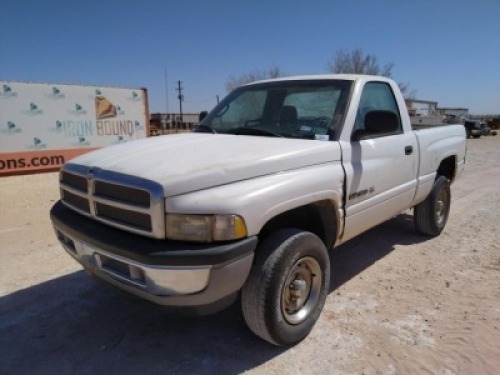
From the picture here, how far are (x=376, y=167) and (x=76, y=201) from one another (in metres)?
2.57

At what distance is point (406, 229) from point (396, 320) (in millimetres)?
2763

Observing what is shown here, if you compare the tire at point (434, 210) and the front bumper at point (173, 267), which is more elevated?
Result: the front bumper at point (173, 267)

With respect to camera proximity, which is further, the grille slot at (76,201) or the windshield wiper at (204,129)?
the windshield wiper at (204,129)

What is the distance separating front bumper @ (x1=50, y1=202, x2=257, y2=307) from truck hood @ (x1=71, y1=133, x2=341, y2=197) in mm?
359

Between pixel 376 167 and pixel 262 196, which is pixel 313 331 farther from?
pixel 376 167

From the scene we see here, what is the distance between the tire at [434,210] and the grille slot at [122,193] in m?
3.94

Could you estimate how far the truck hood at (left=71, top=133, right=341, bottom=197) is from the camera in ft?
8.06

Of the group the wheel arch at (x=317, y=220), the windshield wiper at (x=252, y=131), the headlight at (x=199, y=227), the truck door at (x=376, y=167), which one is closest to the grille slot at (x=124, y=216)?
the headlight at (x=199, y=227)

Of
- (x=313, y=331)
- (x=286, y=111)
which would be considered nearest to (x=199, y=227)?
(x=313, y=331)

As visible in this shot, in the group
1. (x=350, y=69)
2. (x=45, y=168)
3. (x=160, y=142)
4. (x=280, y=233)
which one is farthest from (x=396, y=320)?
(x=350, y=69)

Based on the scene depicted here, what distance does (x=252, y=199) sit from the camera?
97.3 inches

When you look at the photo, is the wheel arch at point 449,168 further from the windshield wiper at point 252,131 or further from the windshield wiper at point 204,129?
the windshield wiper at point 204,129

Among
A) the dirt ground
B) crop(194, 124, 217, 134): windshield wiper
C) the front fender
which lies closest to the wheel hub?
the dirt ground

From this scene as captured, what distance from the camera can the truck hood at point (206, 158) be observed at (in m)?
2.46
